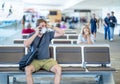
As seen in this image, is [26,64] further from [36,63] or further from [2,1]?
[2,1]

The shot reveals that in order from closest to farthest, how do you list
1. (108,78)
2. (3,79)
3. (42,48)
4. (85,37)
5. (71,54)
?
(42,48) < (3,79) < (108,78) < (71,54) < (85,37)

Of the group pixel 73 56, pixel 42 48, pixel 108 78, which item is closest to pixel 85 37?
pixel 73 56

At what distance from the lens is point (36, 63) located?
5797 millimetres

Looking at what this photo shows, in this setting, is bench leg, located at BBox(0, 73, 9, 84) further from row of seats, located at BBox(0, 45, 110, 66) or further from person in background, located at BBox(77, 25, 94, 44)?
person in background, located at BBox(77, 25, 94, 44)

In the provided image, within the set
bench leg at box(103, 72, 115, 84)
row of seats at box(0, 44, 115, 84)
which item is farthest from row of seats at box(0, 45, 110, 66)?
bench leg at box(103, 72, 115, 84)

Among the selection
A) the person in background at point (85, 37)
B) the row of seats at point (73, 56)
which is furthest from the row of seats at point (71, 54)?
the person in background at point (85, 37)

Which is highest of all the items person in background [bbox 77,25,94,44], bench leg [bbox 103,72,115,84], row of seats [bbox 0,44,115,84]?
person in background [bbox 77,25,94,44]

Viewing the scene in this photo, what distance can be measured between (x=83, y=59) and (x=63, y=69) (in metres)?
0.63

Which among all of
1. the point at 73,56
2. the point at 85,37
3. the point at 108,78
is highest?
the point at 85,37

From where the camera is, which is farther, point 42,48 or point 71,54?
point 71,54

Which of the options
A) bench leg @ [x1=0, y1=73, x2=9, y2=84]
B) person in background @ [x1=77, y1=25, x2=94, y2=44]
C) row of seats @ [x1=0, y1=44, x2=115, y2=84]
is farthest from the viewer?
person in background @ [x1=77, y1=25, x2=94, y2=44]

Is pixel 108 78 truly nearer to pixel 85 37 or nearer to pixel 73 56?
pixel 73 56

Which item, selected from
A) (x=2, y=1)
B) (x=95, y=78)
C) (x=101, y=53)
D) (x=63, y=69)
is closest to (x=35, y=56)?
(x=63, y=69)

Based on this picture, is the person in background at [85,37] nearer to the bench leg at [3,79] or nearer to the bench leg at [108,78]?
the bench leg at [108,78]
